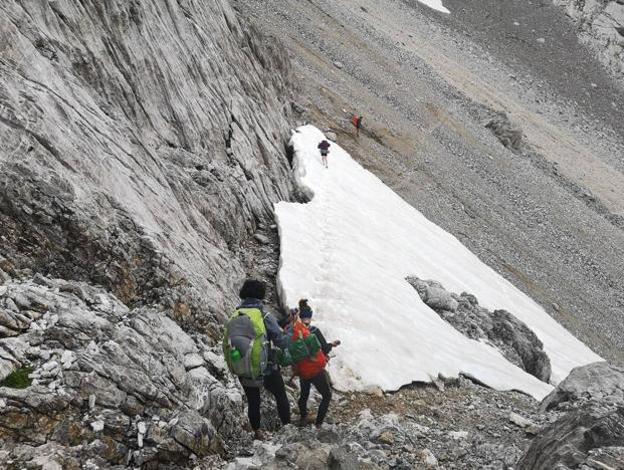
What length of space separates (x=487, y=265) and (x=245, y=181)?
1777 cm

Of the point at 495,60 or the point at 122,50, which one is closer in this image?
the point at 122,50

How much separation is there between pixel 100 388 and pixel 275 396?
3.12 metres

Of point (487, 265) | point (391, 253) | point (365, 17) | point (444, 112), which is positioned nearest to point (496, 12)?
point (365, 17)

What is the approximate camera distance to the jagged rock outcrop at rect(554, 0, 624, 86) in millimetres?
82500

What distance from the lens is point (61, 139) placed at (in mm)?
9555

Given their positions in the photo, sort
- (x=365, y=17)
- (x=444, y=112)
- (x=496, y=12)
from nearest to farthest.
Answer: (x=444, y=112), (x=365, y=17), (x=496, y=12)

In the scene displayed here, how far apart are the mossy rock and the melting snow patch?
22.1ft

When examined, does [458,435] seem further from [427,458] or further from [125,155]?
[125,155]

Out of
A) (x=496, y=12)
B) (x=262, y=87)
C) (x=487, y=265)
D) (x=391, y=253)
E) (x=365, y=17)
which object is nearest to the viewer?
(x=391, y=253)

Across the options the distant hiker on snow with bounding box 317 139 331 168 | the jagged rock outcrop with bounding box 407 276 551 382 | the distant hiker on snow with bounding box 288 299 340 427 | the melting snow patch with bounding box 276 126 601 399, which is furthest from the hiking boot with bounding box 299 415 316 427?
the distant hiker on snow with bounding box 317 139 331 168

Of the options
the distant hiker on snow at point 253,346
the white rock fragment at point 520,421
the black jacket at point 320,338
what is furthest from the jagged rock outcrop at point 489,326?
the distant hiker on snow at point 253,346

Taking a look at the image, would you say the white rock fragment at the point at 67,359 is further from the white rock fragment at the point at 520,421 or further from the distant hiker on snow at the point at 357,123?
the distant hiker on snow at the point at 357,123

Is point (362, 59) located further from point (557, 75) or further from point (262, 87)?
point (557, 75)

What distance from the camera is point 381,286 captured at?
17.3 metres
